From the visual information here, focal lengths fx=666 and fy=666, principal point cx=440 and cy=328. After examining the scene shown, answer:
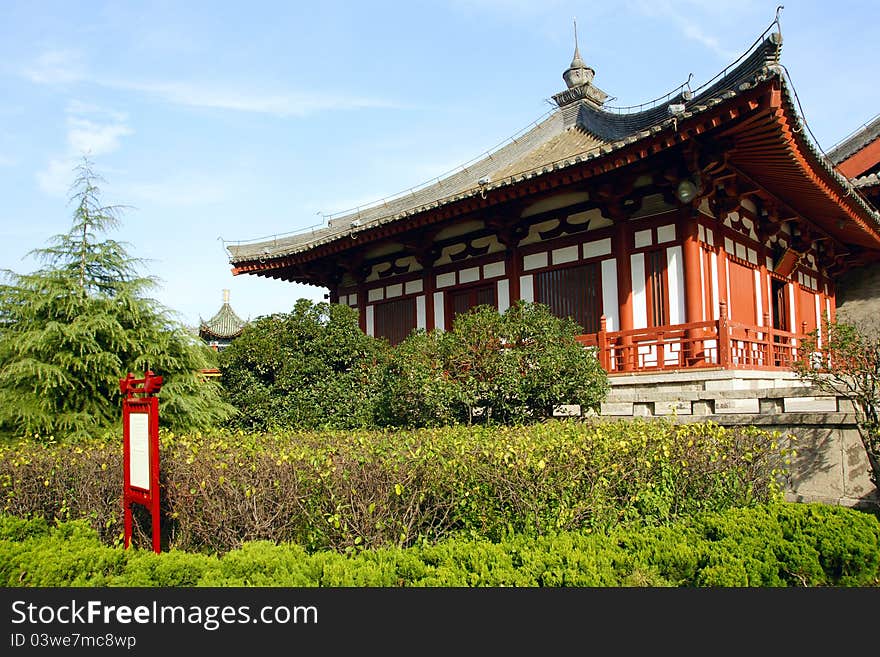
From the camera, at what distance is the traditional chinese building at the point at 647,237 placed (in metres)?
8.14

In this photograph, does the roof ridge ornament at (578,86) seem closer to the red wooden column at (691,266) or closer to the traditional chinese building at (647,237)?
the traditional chinese building at (647,237)

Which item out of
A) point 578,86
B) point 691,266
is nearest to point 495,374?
point 691,266

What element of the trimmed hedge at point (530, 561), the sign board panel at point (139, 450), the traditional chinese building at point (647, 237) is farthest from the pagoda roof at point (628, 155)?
the sign board panel at point (139, 450)

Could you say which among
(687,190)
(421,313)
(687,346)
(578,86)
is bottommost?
(687,346)

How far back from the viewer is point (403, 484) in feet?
14.2

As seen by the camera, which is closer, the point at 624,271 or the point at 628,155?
the point at 628,155

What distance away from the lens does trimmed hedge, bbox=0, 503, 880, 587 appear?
353 centimetres

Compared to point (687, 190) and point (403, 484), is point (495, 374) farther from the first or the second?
point (687, 190)

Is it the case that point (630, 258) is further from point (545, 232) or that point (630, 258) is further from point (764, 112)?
point (764, 112)

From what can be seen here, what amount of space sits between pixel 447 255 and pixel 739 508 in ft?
25.8

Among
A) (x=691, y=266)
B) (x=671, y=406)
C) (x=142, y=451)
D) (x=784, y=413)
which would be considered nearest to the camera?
(x=142, y=451)

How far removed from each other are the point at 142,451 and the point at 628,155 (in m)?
6.42

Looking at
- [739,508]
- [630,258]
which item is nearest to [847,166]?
[630,258]

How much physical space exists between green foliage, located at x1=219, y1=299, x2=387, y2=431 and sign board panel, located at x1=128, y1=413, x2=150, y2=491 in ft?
13.0
